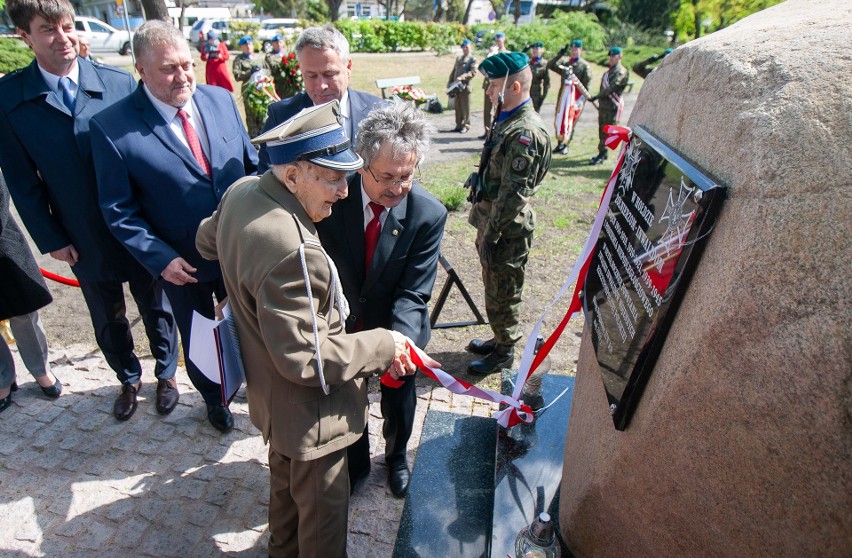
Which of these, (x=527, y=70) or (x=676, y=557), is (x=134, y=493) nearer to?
(x=676, y=557)

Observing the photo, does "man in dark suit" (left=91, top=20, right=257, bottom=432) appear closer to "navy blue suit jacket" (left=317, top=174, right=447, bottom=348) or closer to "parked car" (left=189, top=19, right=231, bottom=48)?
→ "navy blue suit jacket" (left=317, top=174, right=447, bottom=348)

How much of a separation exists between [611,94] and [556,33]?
78.3ft

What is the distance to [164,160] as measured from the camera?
2.98 metres

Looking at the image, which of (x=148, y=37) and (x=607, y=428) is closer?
(x=607, y=428)

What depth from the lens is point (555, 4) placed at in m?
44.3

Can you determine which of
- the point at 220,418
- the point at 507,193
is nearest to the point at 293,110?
the point at 507,193

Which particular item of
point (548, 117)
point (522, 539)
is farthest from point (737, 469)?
point (548, 117)

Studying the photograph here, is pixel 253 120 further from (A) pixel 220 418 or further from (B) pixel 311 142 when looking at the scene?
(B) pixel 311 142

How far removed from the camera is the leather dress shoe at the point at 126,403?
12.0 ft

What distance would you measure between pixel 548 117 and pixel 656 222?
1421 cm

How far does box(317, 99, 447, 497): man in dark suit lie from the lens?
2.41m

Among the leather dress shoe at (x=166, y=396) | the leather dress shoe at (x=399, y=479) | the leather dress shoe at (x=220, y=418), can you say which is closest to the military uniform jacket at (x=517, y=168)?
the leather dress shoe at (x=399, y=479)

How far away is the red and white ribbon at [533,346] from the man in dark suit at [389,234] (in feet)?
1.00

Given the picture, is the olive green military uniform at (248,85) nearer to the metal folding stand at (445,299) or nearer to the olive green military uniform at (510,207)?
the metal folding stand at (445,299)
